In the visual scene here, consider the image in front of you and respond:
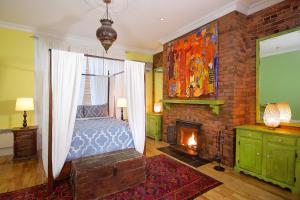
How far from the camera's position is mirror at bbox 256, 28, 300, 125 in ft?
8.30

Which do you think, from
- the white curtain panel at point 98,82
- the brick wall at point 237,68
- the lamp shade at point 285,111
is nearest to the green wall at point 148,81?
the white curtain panel at point 98,82

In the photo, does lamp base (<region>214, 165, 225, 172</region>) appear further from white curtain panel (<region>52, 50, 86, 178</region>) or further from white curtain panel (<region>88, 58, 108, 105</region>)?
white curtain panel (<region>88, 58, 108, 105</region>)

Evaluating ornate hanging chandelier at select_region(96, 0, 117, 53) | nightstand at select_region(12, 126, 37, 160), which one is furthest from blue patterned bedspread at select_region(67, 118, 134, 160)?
nightstand at select_region(12, 126, 37, 160)

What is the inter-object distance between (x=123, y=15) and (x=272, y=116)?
3.33 meters

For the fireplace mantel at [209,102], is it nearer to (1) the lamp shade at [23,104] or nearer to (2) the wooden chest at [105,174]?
(2) the wooden chest at [105,174]

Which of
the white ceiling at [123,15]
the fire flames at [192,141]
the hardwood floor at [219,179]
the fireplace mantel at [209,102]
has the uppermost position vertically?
the white ceiling at [123,15]

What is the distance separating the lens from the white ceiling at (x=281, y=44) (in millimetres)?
2541

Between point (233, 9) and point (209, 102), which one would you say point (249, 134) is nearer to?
point (209, 102)

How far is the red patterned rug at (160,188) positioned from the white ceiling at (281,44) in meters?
2.47

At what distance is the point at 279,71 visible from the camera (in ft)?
8.98

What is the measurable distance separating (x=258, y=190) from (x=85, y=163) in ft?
8.29

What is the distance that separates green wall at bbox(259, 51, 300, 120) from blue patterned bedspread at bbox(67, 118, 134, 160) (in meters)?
2.67

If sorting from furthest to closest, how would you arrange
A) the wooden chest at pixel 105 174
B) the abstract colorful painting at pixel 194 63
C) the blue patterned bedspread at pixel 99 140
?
the abstract colorful painting at pixel 194 63, the blue patterned bedspread at pixel 99 140, the wooden chest at pixel 105 174

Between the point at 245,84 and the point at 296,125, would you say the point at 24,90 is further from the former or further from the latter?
the point at 296,125
